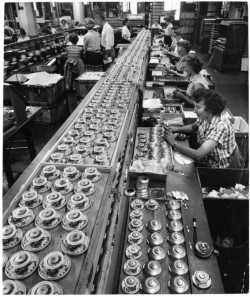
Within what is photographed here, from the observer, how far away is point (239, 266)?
8.20 feet

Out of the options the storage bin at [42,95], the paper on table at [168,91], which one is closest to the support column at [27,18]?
the storage bin at [42,95]

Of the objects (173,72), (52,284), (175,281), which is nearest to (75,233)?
(52,284)

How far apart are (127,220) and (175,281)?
0.67 metres

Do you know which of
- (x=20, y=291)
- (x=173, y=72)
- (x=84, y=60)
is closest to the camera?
(x=20, y=291)

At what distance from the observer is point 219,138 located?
9.95 feet

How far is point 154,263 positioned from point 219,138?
174 cm

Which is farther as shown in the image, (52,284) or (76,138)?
(76,138)

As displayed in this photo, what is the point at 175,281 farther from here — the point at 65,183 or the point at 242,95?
the point at 242,95

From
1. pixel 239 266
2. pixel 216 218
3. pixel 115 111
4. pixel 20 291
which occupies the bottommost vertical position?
pixel 239 266

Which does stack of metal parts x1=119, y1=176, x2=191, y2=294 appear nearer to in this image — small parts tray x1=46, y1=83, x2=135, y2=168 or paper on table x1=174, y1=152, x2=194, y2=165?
small parts tray x1=46, y1=83, x2=135, y2=168

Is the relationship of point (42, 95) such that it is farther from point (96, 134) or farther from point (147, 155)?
point (96, 134)

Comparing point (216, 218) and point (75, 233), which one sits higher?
point (75, 233)

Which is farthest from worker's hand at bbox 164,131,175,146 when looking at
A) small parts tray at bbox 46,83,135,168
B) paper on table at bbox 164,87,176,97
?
paper on table at bbox 164,87,176,97

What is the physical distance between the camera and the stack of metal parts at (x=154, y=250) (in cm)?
178
